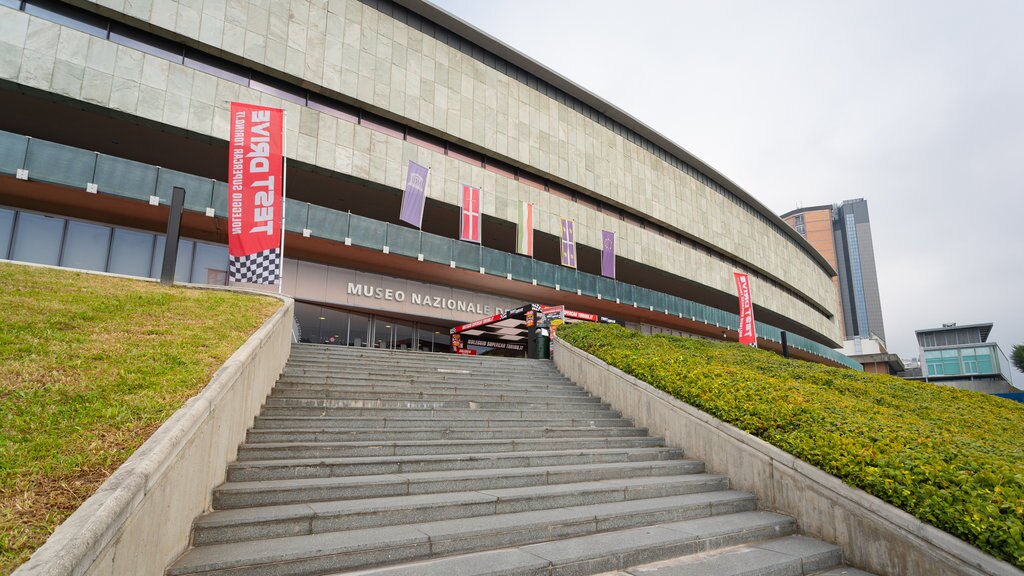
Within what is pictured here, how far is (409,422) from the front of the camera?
320 inches

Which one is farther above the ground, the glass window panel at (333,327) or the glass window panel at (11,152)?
the glass window panel at (11,152)

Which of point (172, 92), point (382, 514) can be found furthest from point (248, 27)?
point (382, 514)

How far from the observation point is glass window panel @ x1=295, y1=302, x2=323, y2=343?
21188mm

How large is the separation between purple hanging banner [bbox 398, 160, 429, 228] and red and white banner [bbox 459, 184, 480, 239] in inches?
90.0

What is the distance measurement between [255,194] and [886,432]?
13.3 m

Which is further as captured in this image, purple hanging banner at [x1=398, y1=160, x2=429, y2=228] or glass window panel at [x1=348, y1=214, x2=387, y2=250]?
purple hanging banner at [x1=398, y1=160, x2=429, y2=228]

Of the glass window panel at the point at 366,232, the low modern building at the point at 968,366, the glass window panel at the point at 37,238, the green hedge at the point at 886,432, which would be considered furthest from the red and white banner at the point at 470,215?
the low modern building at the point at 968,366

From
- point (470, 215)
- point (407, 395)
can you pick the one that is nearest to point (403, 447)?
point (407, 395)

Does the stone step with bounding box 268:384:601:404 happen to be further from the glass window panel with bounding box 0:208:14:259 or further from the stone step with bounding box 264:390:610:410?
the glass window panel with bounding box 0:208:14:259

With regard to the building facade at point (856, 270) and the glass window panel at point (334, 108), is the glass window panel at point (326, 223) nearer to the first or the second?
the glass window panel at point (334, 108)

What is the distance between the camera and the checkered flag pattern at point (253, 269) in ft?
41.7

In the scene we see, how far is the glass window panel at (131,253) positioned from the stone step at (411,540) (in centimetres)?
1717

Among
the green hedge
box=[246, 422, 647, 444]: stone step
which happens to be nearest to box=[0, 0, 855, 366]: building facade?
the green hedge

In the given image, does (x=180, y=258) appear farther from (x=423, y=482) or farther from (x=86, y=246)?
(x=423, y=482)
